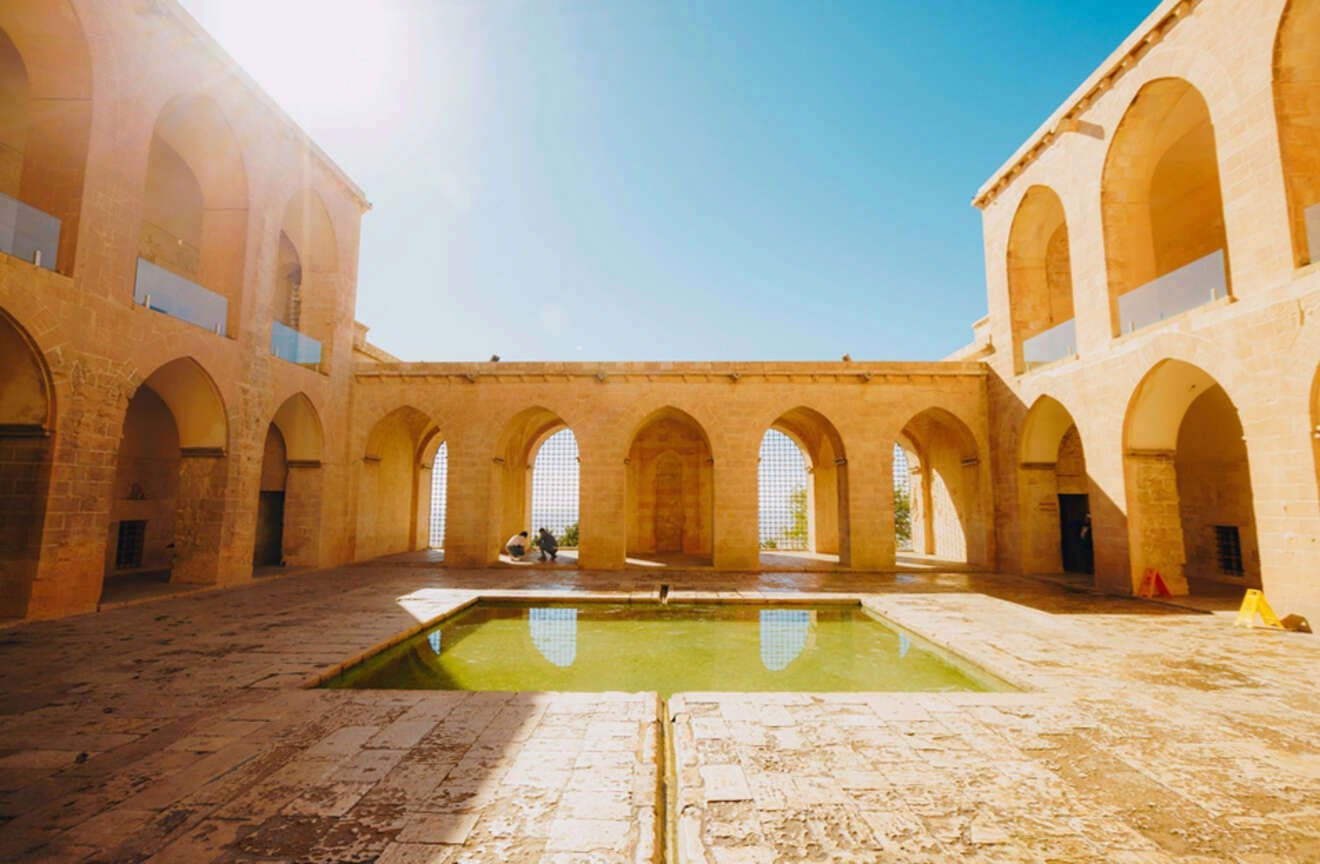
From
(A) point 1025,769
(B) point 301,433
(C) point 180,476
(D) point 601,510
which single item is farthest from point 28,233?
(A) point 1025,769

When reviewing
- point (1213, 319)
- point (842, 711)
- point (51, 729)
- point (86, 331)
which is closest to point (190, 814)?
point (51, 729)

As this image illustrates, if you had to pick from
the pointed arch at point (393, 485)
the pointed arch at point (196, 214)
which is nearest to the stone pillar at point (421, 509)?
the pointed arch at point (393, 485)

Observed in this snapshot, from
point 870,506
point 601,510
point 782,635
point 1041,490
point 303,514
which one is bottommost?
point 782,635

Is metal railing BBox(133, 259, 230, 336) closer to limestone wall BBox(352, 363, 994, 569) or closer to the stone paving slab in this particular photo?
limestone wall BBox(352, 363, 994, 569)

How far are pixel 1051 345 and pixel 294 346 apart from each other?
53.2 ft

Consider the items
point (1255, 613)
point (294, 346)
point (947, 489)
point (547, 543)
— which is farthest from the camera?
point (947, 489)

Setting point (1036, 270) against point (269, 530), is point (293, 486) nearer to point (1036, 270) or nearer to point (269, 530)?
point (269, 530)

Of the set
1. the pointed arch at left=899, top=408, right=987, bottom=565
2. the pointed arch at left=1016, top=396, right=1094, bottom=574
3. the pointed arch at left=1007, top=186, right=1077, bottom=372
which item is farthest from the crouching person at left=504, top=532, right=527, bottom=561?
the pointed arch at left=1007, top=186, right=1077, bottom=372

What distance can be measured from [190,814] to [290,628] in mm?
4583

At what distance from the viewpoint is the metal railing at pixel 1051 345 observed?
11117mm

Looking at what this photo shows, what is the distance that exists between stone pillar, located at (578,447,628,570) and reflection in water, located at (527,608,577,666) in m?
4.30

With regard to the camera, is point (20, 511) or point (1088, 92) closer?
point (20, 511)

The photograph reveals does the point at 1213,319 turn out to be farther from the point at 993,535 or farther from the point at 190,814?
the point at 190,814

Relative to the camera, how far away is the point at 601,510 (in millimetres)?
13461
